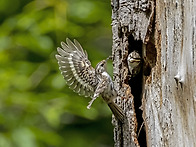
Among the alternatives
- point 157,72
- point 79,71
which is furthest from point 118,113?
point 79,71

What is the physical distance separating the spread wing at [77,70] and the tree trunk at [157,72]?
0.32 meters

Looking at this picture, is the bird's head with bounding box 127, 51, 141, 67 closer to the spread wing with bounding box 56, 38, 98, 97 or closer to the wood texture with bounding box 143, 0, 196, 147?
the wood texture with bounding box 143, 0, 196, 147

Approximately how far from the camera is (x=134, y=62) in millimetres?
2938

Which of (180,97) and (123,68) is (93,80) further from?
(180,97)

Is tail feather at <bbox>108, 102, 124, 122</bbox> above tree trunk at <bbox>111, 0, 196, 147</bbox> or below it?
below

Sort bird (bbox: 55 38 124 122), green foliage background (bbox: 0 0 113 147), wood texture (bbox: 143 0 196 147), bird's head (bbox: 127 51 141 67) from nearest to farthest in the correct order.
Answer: wood texture (bbox: 143 0 196 147), bird's head (bbox: 127 51 141 67), bird (bbox: 55 38 124 122), green foliage background (bbox: 0 0 113 147)

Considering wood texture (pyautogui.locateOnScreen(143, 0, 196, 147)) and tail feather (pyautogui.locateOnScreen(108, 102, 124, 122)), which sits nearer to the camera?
wood texture (pyautogui.locateOnScreen(143, 0, 196, 147))

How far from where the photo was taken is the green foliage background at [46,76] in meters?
4.38

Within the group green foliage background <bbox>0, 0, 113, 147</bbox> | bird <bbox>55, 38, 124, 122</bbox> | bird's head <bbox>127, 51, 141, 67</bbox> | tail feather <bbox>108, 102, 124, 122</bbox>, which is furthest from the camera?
green foliage background <bbox>0, 0, 113, 147</bbox>

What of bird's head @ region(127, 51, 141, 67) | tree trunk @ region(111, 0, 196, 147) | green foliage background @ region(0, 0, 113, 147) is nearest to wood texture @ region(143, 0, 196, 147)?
tree trunk @ region(111, 0, 196, 147)

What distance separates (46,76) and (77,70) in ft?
4.36

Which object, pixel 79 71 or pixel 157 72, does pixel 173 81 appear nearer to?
pixel 157 72

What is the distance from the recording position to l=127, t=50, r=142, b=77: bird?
293cm

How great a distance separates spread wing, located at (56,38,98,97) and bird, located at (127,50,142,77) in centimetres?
44
